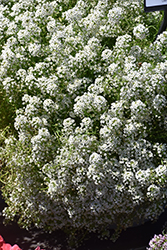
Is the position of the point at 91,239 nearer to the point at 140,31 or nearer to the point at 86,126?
the point at 86,126

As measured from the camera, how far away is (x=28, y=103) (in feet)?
11.5

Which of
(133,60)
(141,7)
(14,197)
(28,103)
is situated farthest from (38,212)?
(141,7)

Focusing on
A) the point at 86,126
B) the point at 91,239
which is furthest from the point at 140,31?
the point at 91,239

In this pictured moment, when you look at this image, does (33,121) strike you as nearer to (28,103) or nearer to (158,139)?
(28,103)

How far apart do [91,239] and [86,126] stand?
119 cm

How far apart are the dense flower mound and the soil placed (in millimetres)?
193

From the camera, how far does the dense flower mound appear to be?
2.99 metres

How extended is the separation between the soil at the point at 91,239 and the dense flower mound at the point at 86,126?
0.19 metres

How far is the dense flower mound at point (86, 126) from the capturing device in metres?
2.99

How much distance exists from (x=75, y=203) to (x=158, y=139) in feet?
3.16

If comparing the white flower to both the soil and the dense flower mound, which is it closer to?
the dense flower mound

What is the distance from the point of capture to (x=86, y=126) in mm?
3053

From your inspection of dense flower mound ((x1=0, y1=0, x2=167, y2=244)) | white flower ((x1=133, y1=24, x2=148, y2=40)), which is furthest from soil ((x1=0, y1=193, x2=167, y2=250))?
white flower ((x1=133, y1=24, x2=148, y2=40))

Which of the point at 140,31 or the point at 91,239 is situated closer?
the point at 140,31
